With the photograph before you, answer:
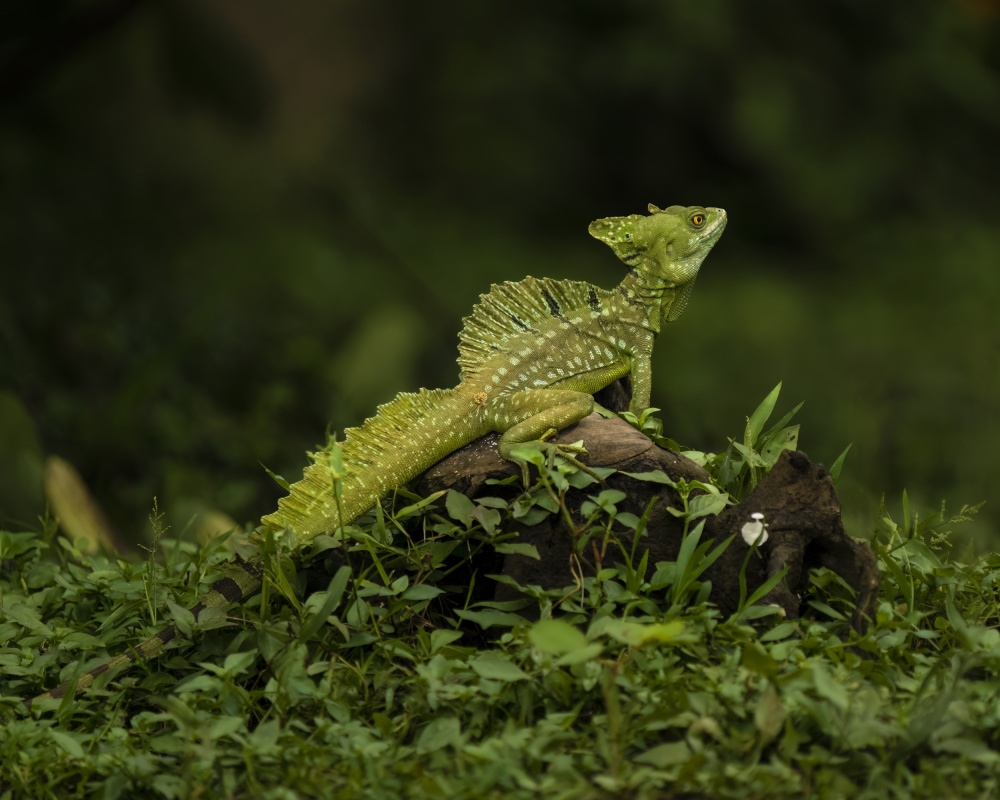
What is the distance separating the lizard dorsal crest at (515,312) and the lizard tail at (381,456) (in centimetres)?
23

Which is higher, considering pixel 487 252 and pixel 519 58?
pixel 519 58

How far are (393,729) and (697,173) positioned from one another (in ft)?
18.2

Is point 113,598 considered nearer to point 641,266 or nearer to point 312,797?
point 312,797

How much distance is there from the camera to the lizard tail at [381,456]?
3.00 m

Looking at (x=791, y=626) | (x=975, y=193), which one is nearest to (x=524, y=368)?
(x=791, y=626)

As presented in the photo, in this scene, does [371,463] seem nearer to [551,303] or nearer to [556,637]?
[551,303]

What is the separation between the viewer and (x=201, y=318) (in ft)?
23.1

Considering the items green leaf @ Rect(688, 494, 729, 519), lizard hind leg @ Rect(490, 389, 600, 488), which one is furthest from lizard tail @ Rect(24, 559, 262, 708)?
green leaf @ Rect(688, 494, 729, 519)

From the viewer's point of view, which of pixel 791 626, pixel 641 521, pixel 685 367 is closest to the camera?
pixel 791 626

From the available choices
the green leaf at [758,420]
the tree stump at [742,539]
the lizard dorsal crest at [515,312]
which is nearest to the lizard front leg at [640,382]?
A: the lizard dorsal crest at [515,312]

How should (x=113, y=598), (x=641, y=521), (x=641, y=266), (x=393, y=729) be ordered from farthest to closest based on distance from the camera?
(x=641, y=266)
(x=113, y=598)
(x=641, y=521)
(x=393, y=729)

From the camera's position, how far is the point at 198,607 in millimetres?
2852

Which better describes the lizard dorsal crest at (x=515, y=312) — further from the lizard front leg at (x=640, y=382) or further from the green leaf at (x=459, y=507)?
the green leaf at (x=459, y=507)

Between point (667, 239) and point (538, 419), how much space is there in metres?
1.09
